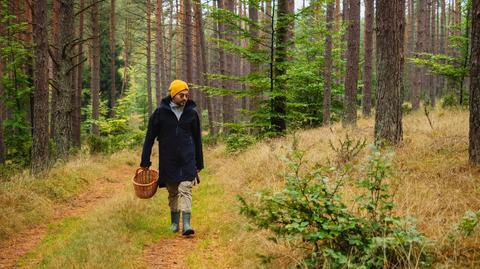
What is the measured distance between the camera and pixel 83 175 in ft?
36.3

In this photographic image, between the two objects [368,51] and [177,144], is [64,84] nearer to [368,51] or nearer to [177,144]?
[177,144]

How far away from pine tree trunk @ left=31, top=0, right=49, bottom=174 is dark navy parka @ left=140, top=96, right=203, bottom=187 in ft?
18.3

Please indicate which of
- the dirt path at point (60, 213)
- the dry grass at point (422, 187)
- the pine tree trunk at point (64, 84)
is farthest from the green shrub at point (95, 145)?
the dry grass at point (422, 187)

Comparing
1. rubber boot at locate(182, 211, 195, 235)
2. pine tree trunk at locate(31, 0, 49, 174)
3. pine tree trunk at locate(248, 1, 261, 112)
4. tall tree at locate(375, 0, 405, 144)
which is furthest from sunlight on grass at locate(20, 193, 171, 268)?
Answer: pine tree trunk at locate(248, 1, 261, 112)

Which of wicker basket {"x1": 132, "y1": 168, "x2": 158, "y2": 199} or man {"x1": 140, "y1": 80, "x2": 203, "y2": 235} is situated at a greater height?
man {"x1": 140, "y1": 80, "x2": 203, "y2": 235}

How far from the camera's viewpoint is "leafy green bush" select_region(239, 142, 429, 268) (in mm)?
3346

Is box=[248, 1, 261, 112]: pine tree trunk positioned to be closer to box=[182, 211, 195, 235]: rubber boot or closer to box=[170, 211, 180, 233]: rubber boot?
box=[170, 211, 180, 233]: rubber boot

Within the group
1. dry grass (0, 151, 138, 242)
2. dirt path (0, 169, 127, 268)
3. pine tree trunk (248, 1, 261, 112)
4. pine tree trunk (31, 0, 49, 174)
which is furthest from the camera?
pine tree trunk (248, 1, 261, 112)

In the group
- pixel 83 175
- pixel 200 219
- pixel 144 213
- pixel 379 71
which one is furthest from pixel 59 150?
pixel 379 71

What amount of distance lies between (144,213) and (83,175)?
4670mm

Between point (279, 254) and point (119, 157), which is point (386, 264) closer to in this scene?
point (279, 254)

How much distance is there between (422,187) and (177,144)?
3398 millimetres

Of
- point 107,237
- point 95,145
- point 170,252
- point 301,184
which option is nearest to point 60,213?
point 107,237

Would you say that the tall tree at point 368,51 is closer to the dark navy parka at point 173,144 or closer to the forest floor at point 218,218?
the forest floor at point 218,218
